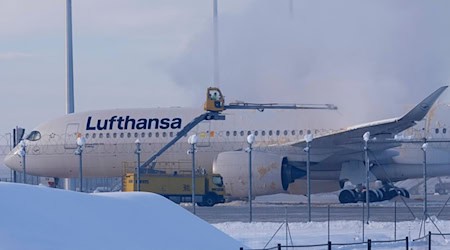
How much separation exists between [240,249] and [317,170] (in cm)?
2527

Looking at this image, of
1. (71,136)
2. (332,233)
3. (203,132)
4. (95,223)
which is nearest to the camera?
(95,223)

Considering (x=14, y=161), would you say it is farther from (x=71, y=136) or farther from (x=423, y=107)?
(x=423, y=107)

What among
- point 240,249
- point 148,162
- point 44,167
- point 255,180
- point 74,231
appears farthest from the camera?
point 44,167

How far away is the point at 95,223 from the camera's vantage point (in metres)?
15.0

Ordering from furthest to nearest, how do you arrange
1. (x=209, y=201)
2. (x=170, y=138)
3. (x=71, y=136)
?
(x=71, y=136), (x=170, y=138), (x=209, y=201)

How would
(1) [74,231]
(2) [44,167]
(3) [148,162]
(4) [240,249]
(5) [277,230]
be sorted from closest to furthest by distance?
(1) [74,231] → (4) [240,249] → (5) [277,230] → (3) [148,162] → (2) [44,167]

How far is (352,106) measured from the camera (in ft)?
141

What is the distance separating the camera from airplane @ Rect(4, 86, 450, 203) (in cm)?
3919

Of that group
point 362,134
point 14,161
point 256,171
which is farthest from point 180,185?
point 14,161

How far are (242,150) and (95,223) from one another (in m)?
25.5

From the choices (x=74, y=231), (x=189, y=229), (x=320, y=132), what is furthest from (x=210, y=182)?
(x=74, y=231)

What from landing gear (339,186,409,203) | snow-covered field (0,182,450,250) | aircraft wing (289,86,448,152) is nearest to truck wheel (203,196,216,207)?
aircraft wing (289,86,448,152)

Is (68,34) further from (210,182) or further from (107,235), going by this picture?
(107,235)

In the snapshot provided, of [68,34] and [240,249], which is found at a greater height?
[68,34]
